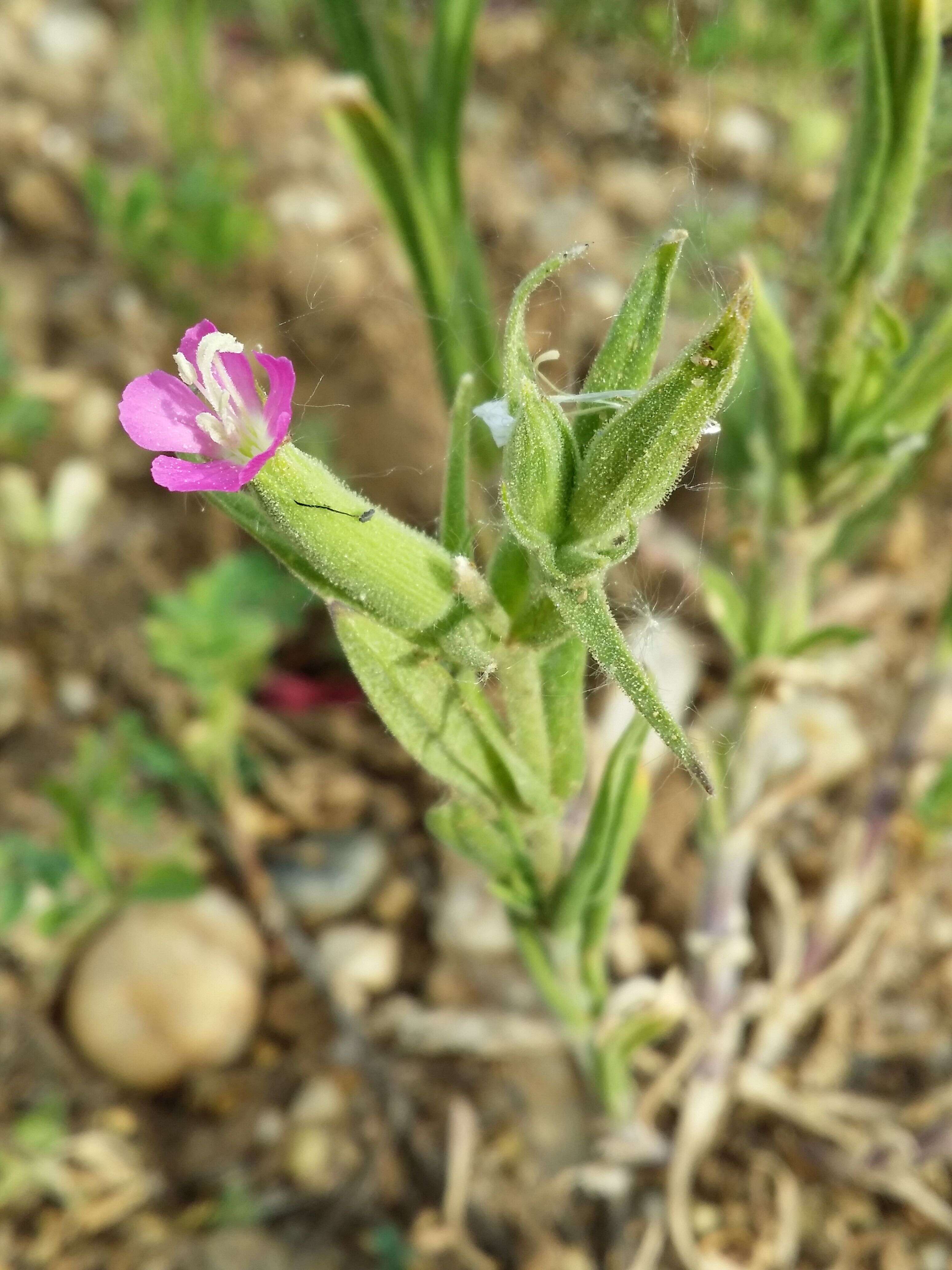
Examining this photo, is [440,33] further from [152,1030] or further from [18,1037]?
[18,1037]

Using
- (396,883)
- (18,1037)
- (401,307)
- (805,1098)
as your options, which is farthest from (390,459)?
(805,1098)

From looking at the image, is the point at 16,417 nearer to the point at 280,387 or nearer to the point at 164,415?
the point at 164,415

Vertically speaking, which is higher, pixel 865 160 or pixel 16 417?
pixel 16 417

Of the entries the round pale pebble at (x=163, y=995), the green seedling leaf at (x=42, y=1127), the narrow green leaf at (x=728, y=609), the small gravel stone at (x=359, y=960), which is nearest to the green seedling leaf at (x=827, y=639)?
the narrow green leaf at (x=728, y=609)

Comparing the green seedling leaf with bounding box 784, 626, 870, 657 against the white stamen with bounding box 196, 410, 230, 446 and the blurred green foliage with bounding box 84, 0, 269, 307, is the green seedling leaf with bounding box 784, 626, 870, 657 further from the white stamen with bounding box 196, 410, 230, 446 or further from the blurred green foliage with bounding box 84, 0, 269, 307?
the blurred green foliage with bounding box 84, 0, 269, 307

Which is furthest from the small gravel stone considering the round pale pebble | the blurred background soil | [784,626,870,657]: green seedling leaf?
[784,626,870,657]: green seedling leaf

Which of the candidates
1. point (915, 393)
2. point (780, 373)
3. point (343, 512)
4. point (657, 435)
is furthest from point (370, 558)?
point (915, 393)

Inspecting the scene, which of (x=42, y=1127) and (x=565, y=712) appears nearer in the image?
(x=565, y=712)
